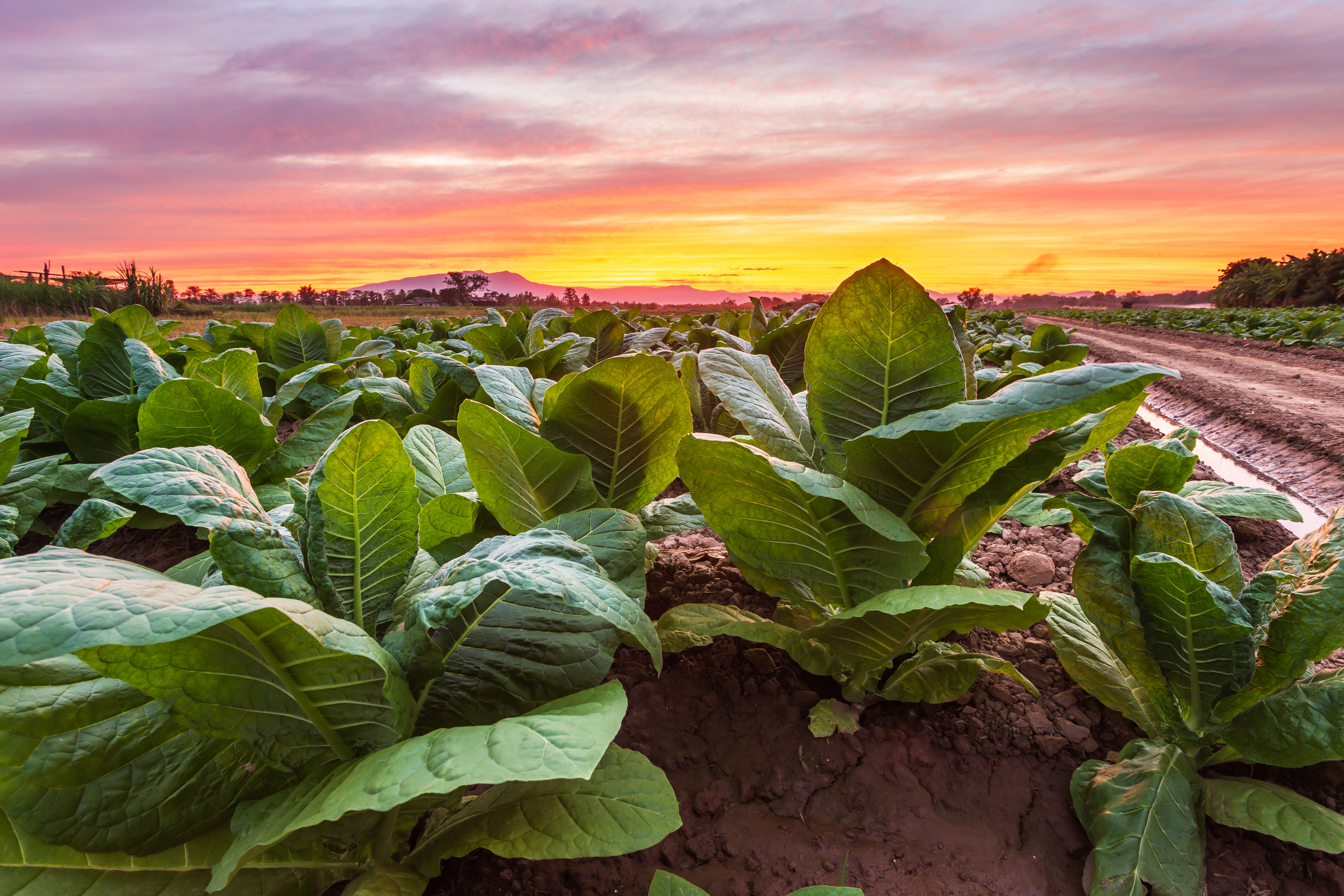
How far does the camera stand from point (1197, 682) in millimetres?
1428

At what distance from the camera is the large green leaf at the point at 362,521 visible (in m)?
1.13

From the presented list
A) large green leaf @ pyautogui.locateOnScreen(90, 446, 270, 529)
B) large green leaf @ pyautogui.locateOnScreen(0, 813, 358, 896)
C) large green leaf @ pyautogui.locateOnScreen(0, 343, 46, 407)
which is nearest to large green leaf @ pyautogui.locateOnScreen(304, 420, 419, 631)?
large green leaf @ pyautogui.locateOnScreen(90, 446, 270, 529)

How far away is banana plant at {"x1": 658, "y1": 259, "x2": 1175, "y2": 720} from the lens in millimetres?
1267

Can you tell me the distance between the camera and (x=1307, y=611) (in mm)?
1316

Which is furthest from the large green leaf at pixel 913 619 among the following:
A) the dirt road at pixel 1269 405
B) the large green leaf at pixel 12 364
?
the large green leaf at pixel 12 364

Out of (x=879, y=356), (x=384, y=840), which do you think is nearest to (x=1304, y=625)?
(x=879, y=356)

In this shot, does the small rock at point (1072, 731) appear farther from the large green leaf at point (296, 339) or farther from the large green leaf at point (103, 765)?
the large green leaf at point (296, 339)

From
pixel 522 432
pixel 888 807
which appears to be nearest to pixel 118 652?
pixel 522 432

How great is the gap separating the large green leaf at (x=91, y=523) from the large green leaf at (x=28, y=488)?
1011mm

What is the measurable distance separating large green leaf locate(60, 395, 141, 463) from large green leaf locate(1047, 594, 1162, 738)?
3412 millimetres

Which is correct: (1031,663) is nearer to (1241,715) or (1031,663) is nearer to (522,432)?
(1241,715)

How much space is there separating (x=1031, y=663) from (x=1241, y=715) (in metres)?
0.53

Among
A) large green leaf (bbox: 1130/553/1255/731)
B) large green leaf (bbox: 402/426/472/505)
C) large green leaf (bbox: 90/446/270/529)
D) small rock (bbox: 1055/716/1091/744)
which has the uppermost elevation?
large green leaf (bbox: 90/446/270/529)

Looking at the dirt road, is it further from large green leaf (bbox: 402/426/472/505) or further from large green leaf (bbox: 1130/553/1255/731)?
large green leaf (bbox: 402/426/472/505)
